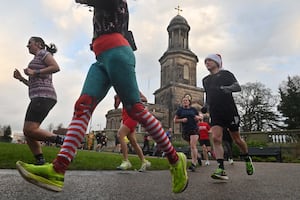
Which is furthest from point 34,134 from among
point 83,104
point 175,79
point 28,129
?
point 175,79

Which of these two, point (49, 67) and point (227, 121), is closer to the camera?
point (49, 67)

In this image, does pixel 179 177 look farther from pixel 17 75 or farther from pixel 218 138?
pixel 17 75

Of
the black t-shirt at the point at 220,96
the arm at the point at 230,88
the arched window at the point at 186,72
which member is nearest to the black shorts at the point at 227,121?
the black t-shirt at the point at 220,96

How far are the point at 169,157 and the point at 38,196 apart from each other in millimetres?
1282

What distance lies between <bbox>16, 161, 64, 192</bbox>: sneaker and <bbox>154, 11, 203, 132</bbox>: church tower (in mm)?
49359

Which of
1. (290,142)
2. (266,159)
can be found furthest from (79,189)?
(290,142)

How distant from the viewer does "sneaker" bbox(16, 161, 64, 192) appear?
7.41ft

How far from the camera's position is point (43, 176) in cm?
229

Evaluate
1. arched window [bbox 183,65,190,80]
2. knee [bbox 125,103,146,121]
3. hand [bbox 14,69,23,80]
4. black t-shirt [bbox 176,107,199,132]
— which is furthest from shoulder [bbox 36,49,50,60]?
arched window [bbox 183,65,190,80]

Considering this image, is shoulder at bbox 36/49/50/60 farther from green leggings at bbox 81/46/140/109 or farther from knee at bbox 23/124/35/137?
green leggings at bbox 81/46/140/109

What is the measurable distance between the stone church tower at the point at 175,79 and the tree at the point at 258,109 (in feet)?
29.4

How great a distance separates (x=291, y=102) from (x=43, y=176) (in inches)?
2098

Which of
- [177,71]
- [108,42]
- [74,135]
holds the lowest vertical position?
[74,135]

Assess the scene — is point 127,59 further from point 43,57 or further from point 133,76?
point 43,57
